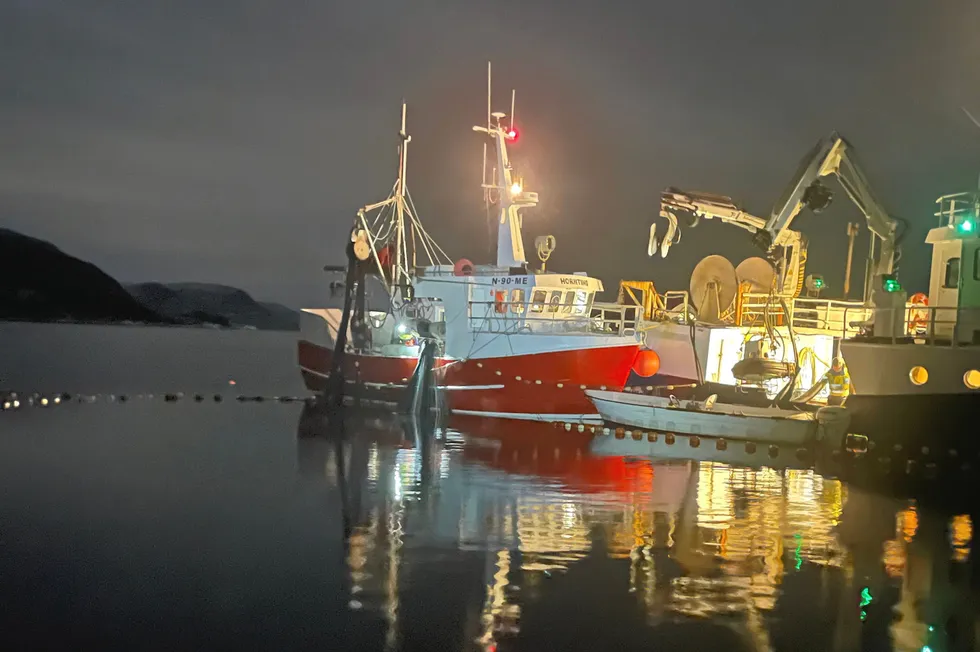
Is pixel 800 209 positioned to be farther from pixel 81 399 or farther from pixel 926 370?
pixel 81 399

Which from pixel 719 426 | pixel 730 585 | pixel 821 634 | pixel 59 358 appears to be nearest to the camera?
pixel 821 634

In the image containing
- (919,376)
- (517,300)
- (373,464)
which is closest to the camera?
(919,376)

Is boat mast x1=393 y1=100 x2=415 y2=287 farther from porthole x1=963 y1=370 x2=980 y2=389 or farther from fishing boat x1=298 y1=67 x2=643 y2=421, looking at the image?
porthole x1=963 y1=370 x2=980 y2=389

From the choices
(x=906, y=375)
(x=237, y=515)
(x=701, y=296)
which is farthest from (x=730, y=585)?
(x=701, y=296)

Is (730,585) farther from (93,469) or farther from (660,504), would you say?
(93,469)

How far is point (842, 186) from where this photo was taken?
2489cm

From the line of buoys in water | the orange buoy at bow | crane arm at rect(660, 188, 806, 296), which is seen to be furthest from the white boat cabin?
the line of buoys in water

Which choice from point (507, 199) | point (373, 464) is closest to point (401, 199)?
point (507, 199)

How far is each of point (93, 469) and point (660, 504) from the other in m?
13.1

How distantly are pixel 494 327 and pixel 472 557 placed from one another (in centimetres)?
1760

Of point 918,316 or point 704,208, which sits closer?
point 918,316

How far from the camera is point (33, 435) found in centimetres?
2442

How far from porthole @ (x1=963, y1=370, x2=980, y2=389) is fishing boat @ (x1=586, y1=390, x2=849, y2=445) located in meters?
2.75

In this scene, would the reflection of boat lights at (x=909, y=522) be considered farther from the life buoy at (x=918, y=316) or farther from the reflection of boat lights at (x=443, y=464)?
the reflection of boat lights at (x=443, y=464)
